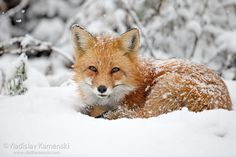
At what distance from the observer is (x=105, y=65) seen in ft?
15.4

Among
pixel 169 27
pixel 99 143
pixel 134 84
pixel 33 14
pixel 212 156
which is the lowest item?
pixel 212 156

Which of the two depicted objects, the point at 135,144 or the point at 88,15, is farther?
the point at 88,15

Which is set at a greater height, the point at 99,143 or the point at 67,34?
the point at 67,34

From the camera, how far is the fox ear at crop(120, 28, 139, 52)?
4.85 meters

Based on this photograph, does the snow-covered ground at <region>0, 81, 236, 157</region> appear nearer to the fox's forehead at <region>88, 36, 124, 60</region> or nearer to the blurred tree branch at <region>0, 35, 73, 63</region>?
the fox's forehead at <region>88, 36, 124, 60</region>

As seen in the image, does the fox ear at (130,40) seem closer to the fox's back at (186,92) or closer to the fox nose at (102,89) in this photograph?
the fox's back at (186,92)

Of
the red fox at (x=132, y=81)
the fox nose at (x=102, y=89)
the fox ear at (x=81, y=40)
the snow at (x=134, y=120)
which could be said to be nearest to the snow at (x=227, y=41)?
the snow at (x=134, y=120)

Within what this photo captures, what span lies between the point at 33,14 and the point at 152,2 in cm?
387

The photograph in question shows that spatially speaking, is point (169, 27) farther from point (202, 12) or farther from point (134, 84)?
A: point (134, 84)

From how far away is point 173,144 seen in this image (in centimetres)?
301

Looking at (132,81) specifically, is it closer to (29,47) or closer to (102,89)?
(102,89)

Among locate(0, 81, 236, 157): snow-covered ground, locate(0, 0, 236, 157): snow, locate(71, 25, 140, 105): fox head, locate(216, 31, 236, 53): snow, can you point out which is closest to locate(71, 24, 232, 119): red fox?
locate(71, 25, 140, 105): fox head

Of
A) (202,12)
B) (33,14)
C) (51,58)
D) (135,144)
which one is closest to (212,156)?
(135,144)

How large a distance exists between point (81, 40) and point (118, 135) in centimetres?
213
